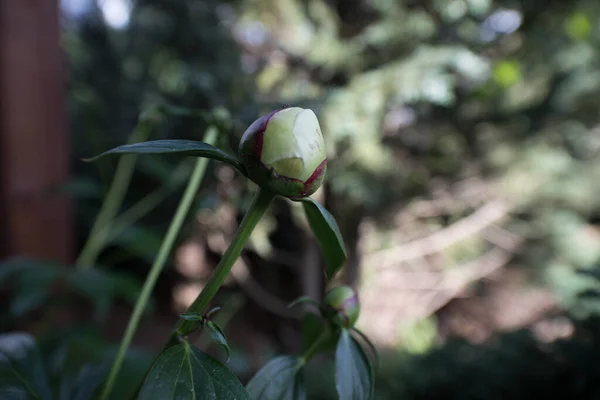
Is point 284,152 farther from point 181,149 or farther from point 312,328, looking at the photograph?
point 312,328

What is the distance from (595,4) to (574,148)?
589 millimetres

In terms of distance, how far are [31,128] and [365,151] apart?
0.91 meters

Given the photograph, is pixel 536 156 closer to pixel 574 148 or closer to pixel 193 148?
pixel 574 148

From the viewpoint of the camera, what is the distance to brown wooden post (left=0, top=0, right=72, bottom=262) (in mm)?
826

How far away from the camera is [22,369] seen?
0.30 m

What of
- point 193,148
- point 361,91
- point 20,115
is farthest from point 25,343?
point 361,91

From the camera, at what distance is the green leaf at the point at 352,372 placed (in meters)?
0.22

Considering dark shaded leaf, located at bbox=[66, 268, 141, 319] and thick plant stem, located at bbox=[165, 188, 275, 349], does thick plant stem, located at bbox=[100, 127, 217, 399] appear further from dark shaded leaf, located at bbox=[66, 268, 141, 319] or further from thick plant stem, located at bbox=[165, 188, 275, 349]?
dark shaded leaf, located at bbox=[66, 268, 141, 319]

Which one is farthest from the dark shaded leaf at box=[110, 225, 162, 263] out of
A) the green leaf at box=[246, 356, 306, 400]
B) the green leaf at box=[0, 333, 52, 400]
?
the green leaf at box=[246, 356, 306, 400]

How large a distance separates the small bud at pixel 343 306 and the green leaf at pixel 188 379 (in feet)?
0.26

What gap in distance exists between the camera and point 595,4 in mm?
1688

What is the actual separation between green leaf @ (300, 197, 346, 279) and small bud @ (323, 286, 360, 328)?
0.07 feet

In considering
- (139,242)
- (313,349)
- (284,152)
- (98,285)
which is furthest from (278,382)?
(139,242)

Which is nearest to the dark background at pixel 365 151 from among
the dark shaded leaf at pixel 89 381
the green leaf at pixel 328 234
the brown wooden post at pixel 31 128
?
the brown wooden post at pixel 31 128
